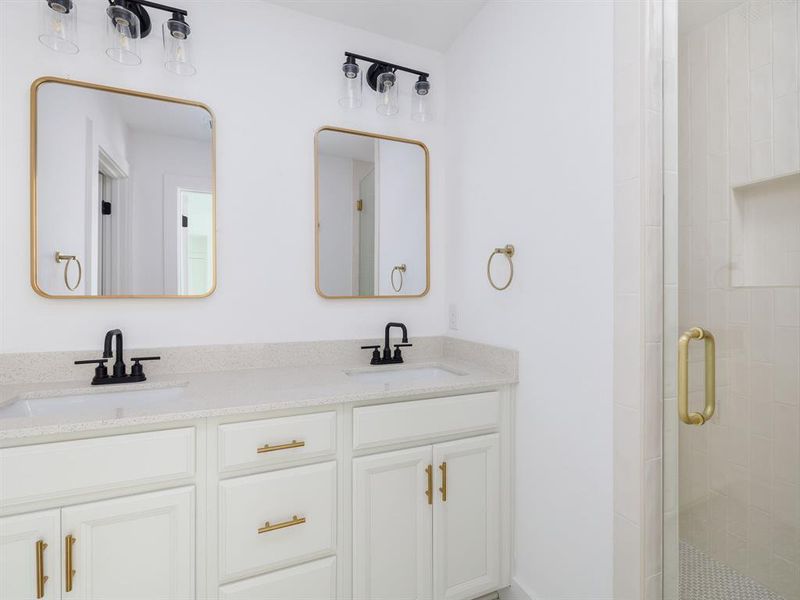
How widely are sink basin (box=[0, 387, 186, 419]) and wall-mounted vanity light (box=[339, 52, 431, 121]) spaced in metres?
1.47

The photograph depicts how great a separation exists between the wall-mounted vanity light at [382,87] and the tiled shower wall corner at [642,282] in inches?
39.6

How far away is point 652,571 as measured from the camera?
3.78ft

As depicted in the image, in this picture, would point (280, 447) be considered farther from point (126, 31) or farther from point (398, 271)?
point (126, 31)

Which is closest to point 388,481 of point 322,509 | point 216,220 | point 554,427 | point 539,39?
point 322,509

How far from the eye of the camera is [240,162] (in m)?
1.80

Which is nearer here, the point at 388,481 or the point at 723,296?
the point at 723,296

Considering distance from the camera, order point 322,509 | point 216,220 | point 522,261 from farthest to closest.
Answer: point 216,220, point 522,261, point 322,509

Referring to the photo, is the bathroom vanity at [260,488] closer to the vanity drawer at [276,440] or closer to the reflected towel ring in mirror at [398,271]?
the vanity drawer at [276,440]

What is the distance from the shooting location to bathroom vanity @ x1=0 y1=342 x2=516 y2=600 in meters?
1.09

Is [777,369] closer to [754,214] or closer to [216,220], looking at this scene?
[754,214]

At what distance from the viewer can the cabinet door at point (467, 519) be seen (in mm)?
1517

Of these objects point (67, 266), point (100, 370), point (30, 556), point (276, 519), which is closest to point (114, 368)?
point (100, 370)

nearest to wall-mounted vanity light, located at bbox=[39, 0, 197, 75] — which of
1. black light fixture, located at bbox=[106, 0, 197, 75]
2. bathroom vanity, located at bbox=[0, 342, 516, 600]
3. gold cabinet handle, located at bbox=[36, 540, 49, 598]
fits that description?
black light fixture, located at bbox=[106, 0, 197, 75]

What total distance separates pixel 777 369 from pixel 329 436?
1231 millimetres
